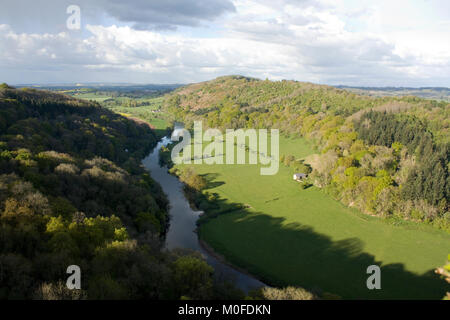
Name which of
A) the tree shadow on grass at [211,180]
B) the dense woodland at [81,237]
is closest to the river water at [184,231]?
the dense woodland at [81,237]

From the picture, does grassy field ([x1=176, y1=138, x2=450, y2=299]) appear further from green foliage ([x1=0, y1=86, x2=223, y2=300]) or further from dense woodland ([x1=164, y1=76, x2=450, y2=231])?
green foliage ([x1=0, y1=86, x2=223, y2=300])

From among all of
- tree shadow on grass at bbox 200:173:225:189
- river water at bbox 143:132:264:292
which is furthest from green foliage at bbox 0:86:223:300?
tree shadow on grass at bbox 200:173:225:189

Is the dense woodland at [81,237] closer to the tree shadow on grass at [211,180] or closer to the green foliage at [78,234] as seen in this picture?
the green foliage at [78,234]

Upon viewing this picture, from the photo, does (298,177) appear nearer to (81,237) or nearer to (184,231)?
(184,231)

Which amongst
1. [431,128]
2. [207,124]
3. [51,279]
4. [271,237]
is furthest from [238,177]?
[207,124]

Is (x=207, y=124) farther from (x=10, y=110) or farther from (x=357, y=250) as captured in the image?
(x=357, y=250)
